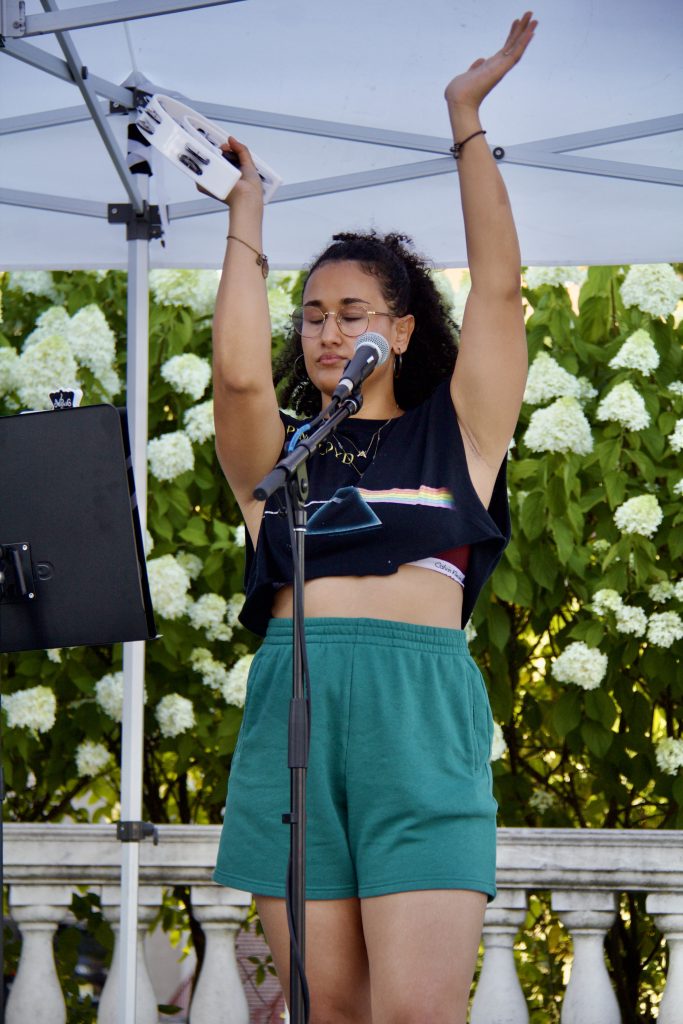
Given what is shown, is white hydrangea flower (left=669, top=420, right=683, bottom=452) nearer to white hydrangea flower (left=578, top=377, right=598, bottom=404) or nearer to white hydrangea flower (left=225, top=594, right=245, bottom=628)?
white hydrangea flower (left=578, top=377, right=598, bottom=404)

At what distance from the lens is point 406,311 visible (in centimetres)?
261

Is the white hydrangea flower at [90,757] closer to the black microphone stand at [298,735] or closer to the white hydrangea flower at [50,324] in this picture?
the white hydrangea flower at [50,324]

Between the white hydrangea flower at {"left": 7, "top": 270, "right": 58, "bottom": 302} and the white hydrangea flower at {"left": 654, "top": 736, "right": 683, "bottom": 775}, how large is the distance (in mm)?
2444

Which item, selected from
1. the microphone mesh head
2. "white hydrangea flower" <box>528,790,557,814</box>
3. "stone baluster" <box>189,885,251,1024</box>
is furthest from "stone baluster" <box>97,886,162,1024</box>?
the microphone mesh head

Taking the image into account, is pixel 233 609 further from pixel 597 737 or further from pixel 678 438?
pixel 678 438

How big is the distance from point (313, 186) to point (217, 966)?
2.06 meters

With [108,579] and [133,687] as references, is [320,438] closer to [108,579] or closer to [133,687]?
[108,579]

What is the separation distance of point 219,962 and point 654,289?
90.1 inches

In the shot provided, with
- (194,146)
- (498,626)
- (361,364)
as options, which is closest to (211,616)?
(498,626)

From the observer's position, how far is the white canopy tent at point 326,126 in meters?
2.93

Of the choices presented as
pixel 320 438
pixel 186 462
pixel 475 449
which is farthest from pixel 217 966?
pixel 320 438

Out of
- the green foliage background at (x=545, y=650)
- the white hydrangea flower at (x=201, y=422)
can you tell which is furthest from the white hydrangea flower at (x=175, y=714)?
the white hydrangea flower at (x=201, y=422)

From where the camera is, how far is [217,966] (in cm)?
356

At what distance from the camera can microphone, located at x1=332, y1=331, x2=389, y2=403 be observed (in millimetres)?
2008
